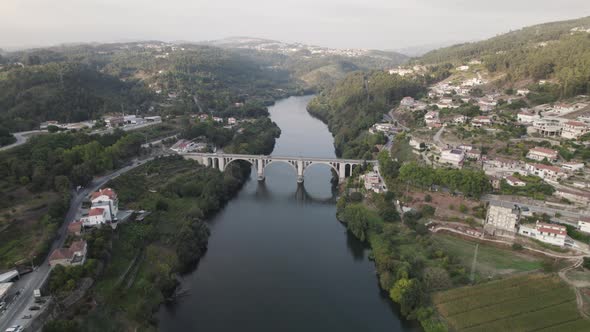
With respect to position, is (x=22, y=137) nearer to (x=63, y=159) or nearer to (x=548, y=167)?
(x=63, y=159)

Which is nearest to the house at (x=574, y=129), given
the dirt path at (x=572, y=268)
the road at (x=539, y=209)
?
the road at (x=539, y=209)

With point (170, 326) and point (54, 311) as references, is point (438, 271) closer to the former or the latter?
point (170, 326)

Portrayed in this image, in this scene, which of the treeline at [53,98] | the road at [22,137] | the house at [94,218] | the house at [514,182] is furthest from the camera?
the treeline at [53,98]

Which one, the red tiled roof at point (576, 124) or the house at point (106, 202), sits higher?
the red tiled roof at point (576, 124)

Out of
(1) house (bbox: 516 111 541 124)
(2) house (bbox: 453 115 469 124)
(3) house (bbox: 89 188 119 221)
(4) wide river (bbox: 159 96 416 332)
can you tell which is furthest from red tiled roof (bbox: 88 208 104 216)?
(1) house (bbox: 516 111 541 124)

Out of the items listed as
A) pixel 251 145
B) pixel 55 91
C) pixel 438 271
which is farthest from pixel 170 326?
pixel 55 91

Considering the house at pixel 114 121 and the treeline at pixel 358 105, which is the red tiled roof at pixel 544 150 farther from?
the house at pixel 114 121

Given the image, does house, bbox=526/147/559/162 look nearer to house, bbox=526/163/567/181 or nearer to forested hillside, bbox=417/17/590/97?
house, bbox=526/163/567/181

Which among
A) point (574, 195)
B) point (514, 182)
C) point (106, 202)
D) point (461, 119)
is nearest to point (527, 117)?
point (461, 119)
